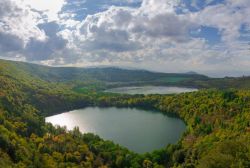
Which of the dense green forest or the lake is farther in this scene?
the lake

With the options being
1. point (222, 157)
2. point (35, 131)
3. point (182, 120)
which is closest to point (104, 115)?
point (182, 120)

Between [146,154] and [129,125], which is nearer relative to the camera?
[146,154]

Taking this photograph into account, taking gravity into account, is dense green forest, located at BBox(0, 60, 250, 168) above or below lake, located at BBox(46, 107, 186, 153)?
above

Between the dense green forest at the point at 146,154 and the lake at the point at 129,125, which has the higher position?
the dense green forest at the point at 146,154

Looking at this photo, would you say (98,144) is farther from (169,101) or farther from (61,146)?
(169,101)

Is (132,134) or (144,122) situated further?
(144,122)

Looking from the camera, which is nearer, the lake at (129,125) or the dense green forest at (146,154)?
the dense green forest at (146,154)

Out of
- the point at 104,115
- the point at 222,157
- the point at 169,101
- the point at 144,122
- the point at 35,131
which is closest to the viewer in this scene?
the point at 222,157

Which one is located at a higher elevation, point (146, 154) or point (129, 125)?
point (146, 154)
